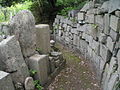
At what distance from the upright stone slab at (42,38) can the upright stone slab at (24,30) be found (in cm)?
43

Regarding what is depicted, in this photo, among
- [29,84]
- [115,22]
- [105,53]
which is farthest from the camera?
[105,53]

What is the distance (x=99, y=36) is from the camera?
466 cm

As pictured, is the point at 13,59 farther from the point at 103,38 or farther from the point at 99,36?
the point at 99,36

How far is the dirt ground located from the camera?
455cm

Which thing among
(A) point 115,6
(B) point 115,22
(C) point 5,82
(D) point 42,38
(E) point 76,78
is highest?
(A) point 115,6

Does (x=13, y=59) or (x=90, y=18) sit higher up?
(x=90, y=18)

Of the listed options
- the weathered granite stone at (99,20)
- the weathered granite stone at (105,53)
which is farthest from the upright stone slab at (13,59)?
the weathered granite stone at (99,20)

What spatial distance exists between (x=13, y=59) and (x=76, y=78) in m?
2.06

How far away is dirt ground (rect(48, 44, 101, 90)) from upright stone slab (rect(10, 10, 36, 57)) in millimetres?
1176

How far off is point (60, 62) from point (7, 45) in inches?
91.1

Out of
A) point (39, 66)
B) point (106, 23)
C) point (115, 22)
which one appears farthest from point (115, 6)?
point (39, 66)

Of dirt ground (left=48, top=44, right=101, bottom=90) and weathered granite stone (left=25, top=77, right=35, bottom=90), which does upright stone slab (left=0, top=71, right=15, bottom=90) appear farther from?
dirt ground (left=48, top=44, right=101, bottom=90)

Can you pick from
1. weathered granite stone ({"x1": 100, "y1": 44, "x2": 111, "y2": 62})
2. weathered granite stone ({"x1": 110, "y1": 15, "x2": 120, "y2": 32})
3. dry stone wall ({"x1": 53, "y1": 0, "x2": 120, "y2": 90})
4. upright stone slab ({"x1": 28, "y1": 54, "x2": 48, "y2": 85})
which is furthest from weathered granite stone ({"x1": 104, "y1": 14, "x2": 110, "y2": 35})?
upright stone slab ({"x1": 28, "y1": 54, "x2": 48, "y2": 85})

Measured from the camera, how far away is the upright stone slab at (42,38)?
4881mm
